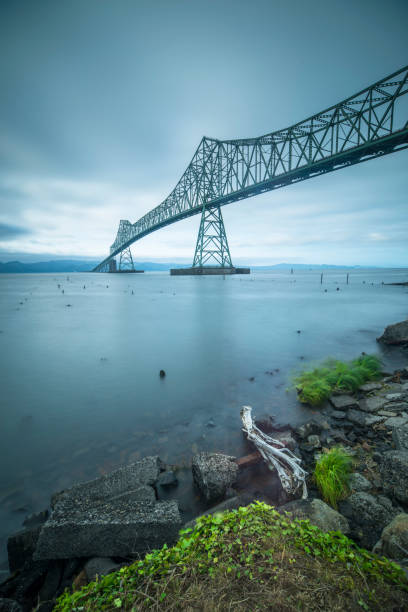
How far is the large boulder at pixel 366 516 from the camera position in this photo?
233 centimetres

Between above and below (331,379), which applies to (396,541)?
above

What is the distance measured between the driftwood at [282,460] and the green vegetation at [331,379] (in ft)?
6.80

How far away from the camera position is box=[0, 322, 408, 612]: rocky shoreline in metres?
2.06

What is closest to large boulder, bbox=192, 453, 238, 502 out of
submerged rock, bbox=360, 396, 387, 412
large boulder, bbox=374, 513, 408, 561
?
large boulder, bbox=374, 513, 408, 561

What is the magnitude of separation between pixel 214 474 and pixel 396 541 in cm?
178

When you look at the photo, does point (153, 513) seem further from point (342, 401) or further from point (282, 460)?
point (342, 401)

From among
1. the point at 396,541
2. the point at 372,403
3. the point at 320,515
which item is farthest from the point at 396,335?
the point at 396,541

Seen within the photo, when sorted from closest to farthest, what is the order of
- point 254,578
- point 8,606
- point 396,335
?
point 254,578 < point 8,606 < point 396,335

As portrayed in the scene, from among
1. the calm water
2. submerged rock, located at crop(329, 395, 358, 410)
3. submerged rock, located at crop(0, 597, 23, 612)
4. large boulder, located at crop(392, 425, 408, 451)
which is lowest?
the calm water

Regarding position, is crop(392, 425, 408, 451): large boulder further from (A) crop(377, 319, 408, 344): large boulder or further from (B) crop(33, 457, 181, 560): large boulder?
(A) crop(377, 319, 408, 344): large boulder

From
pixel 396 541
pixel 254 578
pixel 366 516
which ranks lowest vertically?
pixel 366 516

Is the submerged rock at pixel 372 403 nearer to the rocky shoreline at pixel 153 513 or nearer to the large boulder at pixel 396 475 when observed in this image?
the rocky shoreline at pixel 153 513

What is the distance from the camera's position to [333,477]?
9.61 ft

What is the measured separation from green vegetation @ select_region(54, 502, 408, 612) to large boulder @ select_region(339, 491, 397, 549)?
0.80 m
